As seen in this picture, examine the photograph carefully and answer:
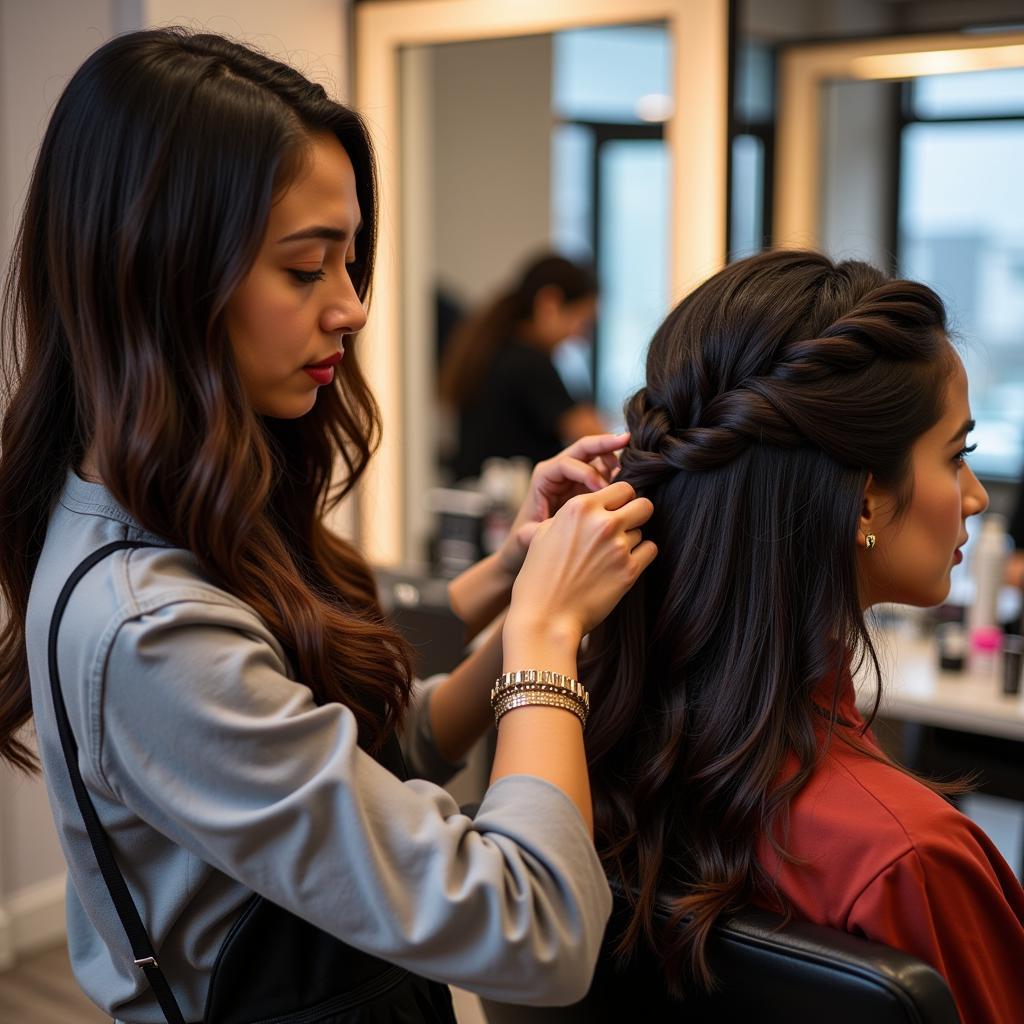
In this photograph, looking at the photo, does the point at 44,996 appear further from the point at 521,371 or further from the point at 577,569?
the point at 577,569

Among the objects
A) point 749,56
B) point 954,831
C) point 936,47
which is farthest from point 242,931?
point 936,47

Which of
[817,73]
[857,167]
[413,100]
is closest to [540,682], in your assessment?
[817,73]

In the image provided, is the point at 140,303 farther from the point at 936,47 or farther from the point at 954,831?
the point at 936,47

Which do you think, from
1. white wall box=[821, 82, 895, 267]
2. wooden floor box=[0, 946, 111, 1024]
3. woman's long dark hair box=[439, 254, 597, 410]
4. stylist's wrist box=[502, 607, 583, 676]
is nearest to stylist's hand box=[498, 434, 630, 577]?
stylist's wrist box=[502, 607, 583, 676]

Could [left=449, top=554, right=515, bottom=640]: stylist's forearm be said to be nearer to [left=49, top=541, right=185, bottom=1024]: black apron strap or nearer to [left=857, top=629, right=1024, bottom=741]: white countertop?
[left=49, top=541, right=185, bottom=1024]: black apron strap

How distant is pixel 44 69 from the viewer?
218 centimetres

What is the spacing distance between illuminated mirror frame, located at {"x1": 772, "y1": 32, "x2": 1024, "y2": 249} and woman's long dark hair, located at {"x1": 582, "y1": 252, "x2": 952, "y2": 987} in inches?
49.6

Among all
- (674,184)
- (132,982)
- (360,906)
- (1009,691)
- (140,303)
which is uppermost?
(674,184)

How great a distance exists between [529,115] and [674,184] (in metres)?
1.38

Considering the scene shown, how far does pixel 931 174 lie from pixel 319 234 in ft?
8.02

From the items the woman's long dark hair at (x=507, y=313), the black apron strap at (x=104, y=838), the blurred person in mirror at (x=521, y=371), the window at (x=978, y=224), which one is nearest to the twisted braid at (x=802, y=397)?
the black apron strap at (x=104, y=838)

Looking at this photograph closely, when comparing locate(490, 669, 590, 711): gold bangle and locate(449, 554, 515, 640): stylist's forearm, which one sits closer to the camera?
locate(490, 669, 590, 711): gold bangle

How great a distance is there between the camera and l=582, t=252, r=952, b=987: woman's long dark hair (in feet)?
3.11

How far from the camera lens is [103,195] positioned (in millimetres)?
753
